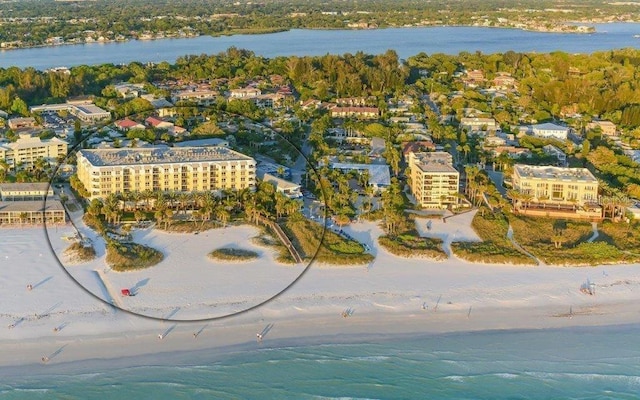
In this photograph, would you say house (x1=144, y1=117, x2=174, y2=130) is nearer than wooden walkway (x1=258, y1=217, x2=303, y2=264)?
No

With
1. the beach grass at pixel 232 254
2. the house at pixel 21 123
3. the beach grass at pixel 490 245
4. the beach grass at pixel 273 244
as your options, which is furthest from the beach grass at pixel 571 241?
the house at pixel 21 123

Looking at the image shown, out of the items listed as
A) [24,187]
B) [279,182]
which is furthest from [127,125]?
[279,182]

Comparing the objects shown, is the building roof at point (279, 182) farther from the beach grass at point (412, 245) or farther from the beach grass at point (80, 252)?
the beach grass at point (80, 252)

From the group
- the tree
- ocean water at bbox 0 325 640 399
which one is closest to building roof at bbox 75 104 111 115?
the tree

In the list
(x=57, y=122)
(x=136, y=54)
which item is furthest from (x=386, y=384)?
(x=136, y=54)

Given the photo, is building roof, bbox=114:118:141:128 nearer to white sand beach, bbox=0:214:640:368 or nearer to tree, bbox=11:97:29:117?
tree, bbox=11:97:29:117
